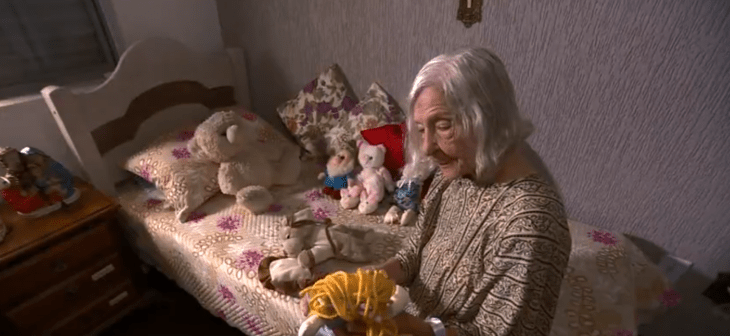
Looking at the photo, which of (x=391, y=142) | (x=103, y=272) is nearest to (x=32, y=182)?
(x=103, y=272)

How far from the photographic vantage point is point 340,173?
1666 mm

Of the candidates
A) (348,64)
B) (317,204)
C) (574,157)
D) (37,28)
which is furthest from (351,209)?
(37,28)

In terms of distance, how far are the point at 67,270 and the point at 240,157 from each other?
0.81m

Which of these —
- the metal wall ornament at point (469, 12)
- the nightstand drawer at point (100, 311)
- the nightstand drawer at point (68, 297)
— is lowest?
the nightstand drawer at point (100, 311)

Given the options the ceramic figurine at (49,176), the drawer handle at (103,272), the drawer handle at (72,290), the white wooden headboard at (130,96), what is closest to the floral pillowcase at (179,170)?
the white wooden headboard at (130,96)

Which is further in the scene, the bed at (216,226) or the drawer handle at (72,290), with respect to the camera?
the drawer handle at (72,290)

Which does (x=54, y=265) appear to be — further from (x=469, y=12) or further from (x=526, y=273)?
(x=469, y=12)

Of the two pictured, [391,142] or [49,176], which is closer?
[49,176]

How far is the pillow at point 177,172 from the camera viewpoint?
5.20 ft

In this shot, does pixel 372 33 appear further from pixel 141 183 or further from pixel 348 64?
pixel 141 183

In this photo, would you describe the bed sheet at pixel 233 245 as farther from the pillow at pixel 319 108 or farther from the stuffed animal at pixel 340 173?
the pillow at pixel 319 108

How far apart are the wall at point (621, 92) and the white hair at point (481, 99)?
70cm

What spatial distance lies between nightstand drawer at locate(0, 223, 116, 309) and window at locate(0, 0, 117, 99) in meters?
0.82

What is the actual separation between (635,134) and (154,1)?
2339 mm
